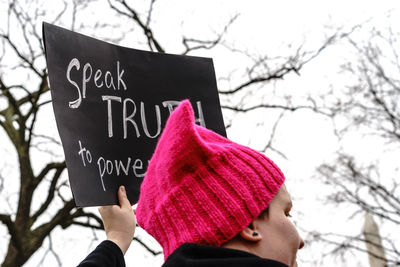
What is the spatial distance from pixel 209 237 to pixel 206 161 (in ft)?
0.68

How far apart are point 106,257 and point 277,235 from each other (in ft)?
2.53

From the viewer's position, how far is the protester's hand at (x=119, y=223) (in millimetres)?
2062

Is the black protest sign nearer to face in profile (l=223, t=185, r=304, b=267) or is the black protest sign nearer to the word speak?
the word speak

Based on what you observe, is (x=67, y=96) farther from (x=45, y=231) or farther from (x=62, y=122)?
(x=45, y=231)

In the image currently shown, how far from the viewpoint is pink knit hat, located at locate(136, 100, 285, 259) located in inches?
53.7

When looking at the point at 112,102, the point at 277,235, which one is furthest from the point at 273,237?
the point at 112,102

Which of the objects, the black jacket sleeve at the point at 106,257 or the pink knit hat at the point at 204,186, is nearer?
the pink knit hat at the point at 204,186

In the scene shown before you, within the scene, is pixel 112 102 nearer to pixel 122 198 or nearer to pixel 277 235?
pixel 122 198

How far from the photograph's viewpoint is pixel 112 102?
225 cm

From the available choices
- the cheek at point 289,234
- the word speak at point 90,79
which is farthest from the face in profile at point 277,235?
the word speak at point 90,79

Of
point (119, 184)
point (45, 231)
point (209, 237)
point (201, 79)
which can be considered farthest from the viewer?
point (45, 231)

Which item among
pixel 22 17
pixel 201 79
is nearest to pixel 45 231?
pixel 22 17

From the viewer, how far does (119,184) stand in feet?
6.97

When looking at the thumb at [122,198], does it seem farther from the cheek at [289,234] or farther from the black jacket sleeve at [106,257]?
the cheek at [289,234]
